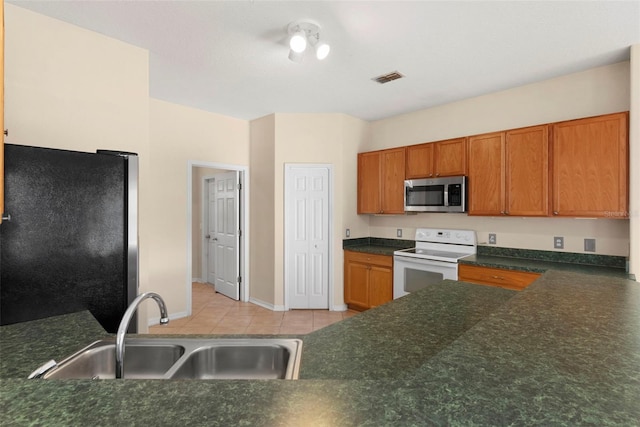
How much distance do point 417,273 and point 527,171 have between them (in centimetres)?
151

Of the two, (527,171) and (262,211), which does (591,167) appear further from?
(262,211)

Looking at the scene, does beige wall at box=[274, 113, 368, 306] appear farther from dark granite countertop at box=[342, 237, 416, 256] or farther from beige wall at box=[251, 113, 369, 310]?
dark granite countertop at box=[342, 237, 416, 256]

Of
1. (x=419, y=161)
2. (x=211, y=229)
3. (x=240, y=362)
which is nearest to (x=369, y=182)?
(x=419, y=161)

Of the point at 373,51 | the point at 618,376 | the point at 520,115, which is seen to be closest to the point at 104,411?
the point at 618,376

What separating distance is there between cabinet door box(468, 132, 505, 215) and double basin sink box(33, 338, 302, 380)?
286 centimetres

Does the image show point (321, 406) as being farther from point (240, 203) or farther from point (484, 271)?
point (240, 203)

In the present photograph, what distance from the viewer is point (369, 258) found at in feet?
13.2

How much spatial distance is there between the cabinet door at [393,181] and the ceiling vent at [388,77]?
1057 millimetres

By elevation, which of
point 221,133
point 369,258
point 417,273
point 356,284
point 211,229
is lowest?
point 356,284

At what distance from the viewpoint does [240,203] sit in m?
4.66

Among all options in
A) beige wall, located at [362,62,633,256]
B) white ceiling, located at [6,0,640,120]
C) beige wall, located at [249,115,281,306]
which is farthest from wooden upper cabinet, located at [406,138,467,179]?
beige wall, located at [249,115,281,306]

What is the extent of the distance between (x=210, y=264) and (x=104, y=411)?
5.29 metres

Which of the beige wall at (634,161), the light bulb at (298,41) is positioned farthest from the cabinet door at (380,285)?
the light bulb at (298,41)

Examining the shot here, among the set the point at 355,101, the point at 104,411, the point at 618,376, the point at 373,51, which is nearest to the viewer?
the point at 104,411
